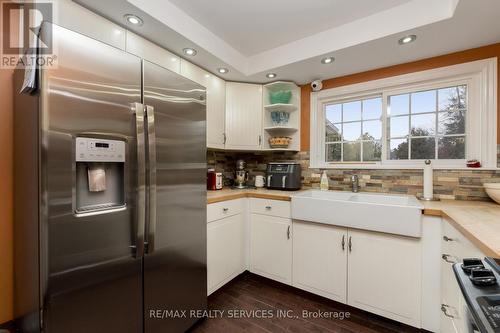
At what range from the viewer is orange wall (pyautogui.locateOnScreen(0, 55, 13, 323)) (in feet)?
4.08

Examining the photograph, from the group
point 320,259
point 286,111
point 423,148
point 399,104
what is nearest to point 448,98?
point 399,104

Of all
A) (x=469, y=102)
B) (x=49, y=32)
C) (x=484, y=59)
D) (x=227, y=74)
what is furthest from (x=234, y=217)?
(x=484, y=59)

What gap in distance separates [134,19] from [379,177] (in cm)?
243

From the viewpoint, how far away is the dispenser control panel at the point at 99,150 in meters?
0.94

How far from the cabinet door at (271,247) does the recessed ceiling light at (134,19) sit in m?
1.81

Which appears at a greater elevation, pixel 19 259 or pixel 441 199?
pixel 441 199

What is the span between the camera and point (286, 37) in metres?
1.97

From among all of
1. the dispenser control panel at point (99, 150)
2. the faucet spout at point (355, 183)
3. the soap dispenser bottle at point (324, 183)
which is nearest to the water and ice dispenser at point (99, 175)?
the dispenser control panel at point (99, 150)

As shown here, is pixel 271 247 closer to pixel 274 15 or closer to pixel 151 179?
pixel 151 179

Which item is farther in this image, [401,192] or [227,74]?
[227,74]

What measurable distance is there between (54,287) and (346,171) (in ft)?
7.78

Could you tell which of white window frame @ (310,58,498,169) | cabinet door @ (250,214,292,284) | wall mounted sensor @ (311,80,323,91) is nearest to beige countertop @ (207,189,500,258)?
white window frame @ (310,58,498,169)

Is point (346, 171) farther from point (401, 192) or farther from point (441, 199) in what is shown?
point (441, 199)

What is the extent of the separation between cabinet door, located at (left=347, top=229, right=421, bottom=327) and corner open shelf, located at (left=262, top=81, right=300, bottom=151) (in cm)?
127
